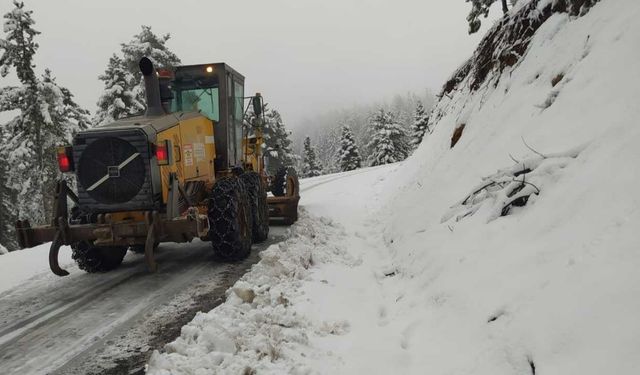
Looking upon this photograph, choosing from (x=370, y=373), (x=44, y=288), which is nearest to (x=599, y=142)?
(x=370, y=373)

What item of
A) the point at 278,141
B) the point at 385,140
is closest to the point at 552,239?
the point at 278,141

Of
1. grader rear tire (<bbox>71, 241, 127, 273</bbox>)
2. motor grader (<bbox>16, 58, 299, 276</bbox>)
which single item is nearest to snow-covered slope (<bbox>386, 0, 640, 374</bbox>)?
motor grader (<bbox>16, 58, 299, 276</bbox>)

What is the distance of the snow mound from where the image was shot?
3.37 metres

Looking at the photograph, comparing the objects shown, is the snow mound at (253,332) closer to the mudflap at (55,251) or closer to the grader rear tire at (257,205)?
the grader rear tire at (257,205)

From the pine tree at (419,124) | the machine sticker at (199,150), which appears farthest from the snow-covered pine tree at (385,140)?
the machine sticker at (199,150)

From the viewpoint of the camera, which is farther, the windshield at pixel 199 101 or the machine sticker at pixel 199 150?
the windshield at pixel 199 101

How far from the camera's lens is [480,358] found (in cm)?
291

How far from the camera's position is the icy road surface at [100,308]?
4039 mm

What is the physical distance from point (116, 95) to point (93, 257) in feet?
60.1

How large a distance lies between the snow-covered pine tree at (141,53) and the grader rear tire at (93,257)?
59.9 ft

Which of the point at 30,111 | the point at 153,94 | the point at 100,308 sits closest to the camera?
the point at 100,308

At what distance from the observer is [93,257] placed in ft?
22.9

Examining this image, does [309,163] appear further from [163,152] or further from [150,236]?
[150,236]

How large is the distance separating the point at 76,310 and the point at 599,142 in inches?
228
